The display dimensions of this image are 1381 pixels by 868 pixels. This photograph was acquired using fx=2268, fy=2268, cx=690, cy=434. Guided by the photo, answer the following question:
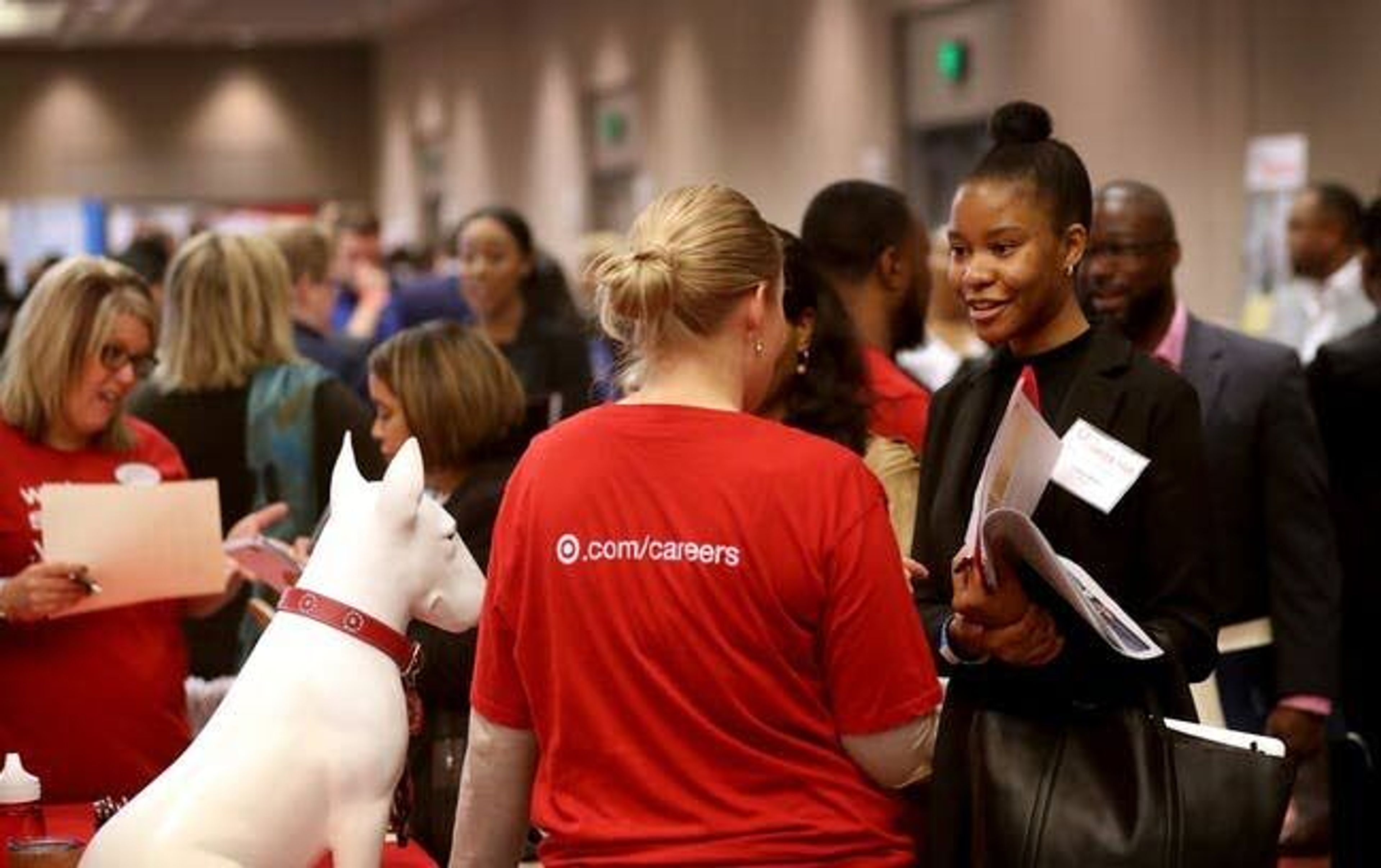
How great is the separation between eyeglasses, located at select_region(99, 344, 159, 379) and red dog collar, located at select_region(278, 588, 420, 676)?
1109 millimetres

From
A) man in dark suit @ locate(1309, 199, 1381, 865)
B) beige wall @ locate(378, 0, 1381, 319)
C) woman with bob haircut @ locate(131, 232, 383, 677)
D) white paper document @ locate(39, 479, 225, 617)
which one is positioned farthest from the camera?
beige wall @ locate(378, 0, 1381, 319)

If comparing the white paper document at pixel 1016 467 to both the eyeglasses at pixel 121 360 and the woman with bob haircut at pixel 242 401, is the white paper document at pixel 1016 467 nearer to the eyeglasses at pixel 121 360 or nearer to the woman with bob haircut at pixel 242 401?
the eyeglasses at pixel 121 360

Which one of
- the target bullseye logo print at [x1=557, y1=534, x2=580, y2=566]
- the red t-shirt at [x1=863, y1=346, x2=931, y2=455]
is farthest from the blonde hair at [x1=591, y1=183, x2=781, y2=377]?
the red t-shirt at [x1=863, y1=346, x2=931, y2=455]

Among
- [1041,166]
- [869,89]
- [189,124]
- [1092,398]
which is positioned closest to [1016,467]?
[1092,398]

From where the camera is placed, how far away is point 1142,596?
279 centimetres

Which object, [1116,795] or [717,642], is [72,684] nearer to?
[717,642]

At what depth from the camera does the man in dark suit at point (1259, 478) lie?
13.9ft

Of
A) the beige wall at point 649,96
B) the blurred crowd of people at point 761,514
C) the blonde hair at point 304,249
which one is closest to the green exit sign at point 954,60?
the beige wall at point 649,96

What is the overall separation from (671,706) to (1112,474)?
66 cm

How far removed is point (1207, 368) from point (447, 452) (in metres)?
1.46

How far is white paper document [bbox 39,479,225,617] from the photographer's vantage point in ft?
11.4

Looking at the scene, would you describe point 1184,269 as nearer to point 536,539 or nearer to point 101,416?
point 101,416

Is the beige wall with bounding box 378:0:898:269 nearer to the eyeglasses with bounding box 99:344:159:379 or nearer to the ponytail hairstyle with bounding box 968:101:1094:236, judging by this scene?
the eyeglasses with bounding box 99:344:159:379

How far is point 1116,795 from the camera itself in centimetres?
246
